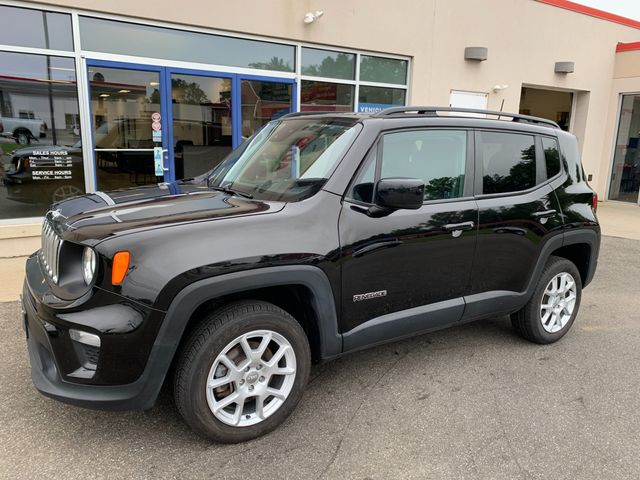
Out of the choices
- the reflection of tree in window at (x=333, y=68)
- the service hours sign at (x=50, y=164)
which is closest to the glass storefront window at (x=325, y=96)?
the reflection of tree in window at (x=333, y=68)

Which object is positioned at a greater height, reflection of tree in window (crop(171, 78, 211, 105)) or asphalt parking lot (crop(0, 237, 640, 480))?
reflection of tree in window (crop(171, 78, 211, 105))

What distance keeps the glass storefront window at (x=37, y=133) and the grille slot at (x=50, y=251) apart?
167 inches

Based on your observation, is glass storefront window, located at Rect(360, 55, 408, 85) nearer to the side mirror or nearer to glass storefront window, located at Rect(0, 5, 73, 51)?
glass storefront window, located at Rect(0, 5, 73, 51)

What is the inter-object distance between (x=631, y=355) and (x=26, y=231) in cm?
705

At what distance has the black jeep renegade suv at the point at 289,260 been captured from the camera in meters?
2.41

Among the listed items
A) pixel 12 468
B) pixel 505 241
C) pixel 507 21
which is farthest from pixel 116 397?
pixel 507 21

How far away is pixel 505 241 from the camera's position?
12.1 feet

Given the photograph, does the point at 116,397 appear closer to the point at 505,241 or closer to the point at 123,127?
the point at 505,241

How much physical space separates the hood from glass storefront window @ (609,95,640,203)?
45.7 feet

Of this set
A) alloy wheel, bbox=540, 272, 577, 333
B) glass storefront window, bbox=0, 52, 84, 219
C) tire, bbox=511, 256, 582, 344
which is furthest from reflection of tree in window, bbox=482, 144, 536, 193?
glass storefront window, bbox=0, 52, 84, 219

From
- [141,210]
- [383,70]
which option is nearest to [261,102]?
[383,70]

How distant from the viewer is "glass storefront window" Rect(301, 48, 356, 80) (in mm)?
8734

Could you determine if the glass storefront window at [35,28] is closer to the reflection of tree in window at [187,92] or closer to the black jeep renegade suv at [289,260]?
the reflection of tree in window at [187,92]

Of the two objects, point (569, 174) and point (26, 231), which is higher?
point (569, 174)
